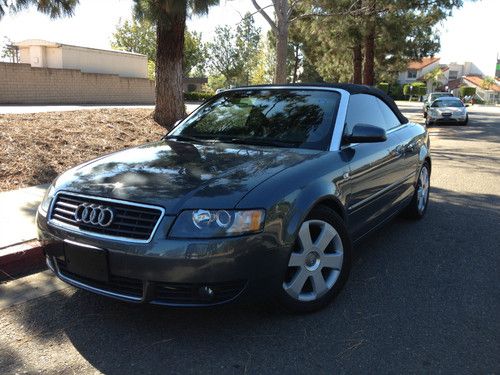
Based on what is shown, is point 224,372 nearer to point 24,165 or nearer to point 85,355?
point 85,355

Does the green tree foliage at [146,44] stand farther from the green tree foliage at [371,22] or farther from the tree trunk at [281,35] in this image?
the tree trunk at [281,35]

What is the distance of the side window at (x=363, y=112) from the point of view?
13.5 ft

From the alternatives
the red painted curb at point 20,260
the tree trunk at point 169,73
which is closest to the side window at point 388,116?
the red painted curb at point 20,260

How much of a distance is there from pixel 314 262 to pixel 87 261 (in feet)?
4.87

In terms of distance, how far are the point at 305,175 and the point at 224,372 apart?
4.39 ft

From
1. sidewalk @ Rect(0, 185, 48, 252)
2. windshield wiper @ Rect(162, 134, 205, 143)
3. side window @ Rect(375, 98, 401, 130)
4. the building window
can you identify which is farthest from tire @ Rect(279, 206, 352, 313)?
the building window

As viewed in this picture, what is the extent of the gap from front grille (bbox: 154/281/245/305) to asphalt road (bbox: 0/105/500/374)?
20cm

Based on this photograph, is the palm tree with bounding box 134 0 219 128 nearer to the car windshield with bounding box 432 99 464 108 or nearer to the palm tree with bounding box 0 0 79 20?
the palm tree with bounding box 0 0 79 20

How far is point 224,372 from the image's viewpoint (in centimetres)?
265

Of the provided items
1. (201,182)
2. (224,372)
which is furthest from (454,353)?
(201,182)

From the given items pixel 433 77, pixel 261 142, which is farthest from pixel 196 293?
pixel 433 77

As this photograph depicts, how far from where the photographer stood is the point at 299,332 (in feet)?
10.1

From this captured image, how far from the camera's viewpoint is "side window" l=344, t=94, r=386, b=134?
162 inches

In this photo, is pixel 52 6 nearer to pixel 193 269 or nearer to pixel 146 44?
pixel 193 269
